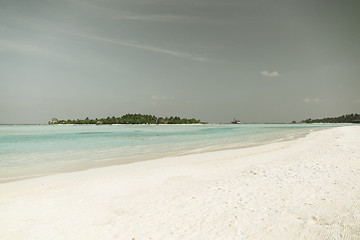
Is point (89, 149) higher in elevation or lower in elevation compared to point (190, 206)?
lower

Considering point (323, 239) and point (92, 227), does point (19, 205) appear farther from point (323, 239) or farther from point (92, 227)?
point (323, 239)

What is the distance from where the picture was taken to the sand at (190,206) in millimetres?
4191

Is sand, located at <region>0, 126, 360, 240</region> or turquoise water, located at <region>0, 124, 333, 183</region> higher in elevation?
sand, located at <region>0, 126, 360, 240</region>

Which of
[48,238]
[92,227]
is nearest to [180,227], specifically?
[92,227]

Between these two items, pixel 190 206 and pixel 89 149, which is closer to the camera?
pixel 190 206

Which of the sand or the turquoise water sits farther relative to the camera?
the turquoise water

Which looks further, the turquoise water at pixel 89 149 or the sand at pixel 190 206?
the turquoise water at pixel 89 149

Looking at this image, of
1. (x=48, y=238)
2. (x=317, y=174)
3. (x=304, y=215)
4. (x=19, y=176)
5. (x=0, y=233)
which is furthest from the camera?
(x=19, y=176)

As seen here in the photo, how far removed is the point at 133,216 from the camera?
16.3ft

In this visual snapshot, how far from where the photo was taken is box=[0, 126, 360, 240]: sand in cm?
419

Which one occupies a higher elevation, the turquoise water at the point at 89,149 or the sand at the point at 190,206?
the sand at the point at 190,206

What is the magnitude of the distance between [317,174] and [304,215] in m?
4.15

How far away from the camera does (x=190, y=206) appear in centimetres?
545

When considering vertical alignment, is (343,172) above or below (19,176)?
above
